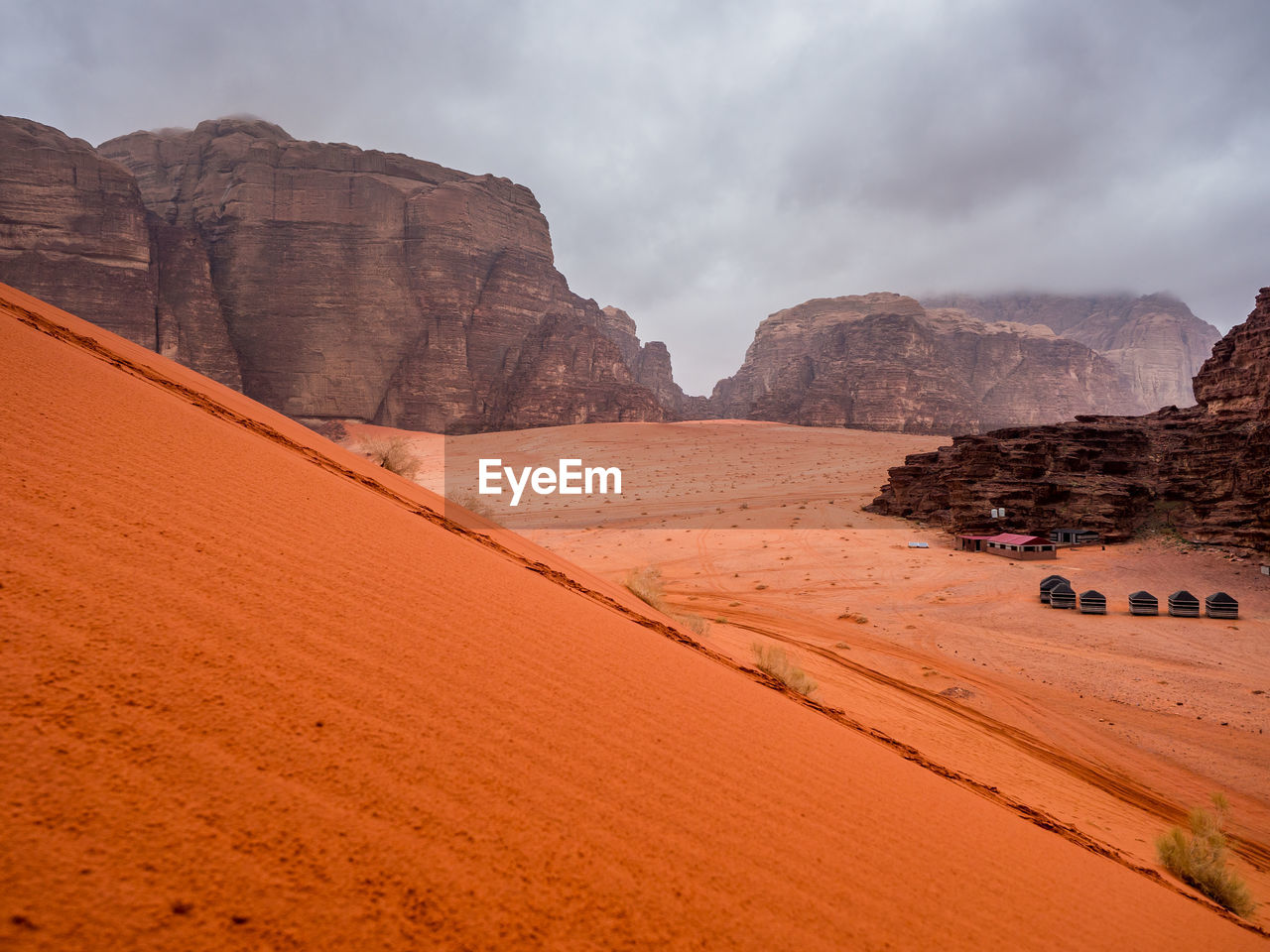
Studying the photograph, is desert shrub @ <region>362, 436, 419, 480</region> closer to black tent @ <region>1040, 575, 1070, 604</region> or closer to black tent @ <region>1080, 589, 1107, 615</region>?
black tent @ <region>1040, 575, 1070, 604</region>

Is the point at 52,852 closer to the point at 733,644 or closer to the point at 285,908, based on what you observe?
the point at 285,908

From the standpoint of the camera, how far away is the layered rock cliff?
42.8 meters

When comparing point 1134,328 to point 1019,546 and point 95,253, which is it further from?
point 95,253

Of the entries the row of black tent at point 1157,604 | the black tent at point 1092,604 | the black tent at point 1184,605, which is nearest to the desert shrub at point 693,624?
the row of black tent at point 1157,604

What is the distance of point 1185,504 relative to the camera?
57.8ft

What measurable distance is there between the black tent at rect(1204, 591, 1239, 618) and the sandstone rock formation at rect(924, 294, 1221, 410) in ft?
447

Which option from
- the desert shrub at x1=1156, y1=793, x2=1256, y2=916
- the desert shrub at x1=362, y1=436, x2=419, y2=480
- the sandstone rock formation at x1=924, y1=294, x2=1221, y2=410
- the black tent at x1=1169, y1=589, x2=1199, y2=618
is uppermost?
the sandstone rock formation at x1=924, y1=294, x2=1221, y2=410

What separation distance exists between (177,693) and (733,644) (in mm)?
5545

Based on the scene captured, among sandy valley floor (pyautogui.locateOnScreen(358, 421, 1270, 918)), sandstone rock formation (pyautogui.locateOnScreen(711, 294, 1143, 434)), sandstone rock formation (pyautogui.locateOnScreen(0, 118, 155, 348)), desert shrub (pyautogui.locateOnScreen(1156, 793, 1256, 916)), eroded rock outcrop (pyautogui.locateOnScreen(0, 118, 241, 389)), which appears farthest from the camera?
sandstone rock formation (pyautogui.locateOnScreen(711, 294, 1143, 434))

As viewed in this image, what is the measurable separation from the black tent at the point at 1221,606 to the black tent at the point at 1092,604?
70.8 inches

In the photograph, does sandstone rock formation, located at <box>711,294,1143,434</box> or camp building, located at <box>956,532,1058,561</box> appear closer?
camp building, located at <box>956,532,1058,561</box>

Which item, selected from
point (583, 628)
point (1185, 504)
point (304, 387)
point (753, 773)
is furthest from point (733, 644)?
point (304, 387)

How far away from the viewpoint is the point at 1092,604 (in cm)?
1142

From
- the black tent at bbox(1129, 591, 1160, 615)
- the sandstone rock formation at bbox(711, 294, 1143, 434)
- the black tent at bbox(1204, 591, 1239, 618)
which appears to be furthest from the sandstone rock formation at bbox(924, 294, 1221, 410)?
the black tent at bbox(1129, 591, 1160, 615)
